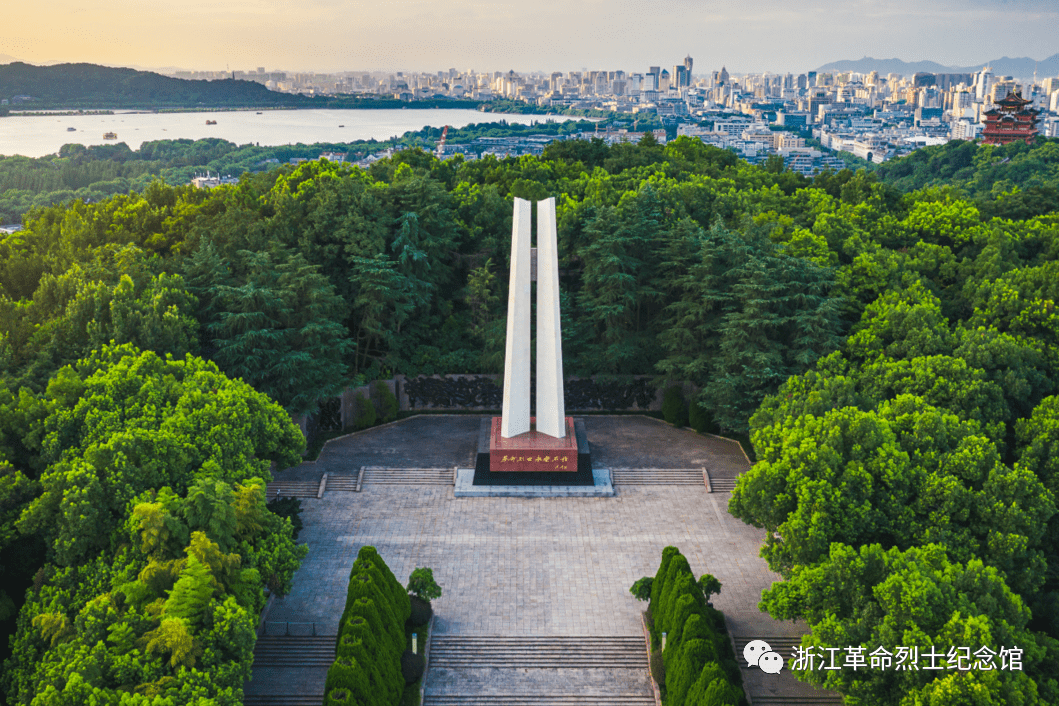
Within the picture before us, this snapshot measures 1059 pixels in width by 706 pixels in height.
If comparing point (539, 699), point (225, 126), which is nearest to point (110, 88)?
point (225, 126)

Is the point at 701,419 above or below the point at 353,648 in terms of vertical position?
below

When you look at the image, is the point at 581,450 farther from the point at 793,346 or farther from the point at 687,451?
the point at 793,346

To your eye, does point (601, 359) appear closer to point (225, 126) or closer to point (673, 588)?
point (673, 588)

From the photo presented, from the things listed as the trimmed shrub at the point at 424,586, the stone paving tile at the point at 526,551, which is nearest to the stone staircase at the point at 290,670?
the stone paving tile at the point at 526,551

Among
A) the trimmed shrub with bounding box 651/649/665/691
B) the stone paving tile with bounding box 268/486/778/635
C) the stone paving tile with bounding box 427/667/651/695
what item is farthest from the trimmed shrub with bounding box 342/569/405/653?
the trimmed shrub with bounding box 651/649/665/691

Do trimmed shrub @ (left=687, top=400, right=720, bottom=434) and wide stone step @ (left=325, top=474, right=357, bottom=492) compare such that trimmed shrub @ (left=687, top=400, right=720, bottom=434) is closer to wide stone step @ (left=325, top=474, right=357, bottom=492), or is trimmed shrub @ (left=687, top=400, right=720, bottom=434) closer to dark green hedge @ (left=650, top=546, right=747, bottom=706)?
dark green hedge @ (left=650, top=546, right=747, bottom=706)

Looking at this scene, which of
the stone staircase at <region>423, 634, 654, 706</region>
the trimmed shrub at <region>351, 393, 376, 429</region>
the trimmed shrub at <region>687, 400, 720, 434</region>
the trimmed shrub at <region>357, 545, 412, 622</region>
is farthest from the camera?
the trimmed shrub at <region>351, 393, 376, 429</region>
